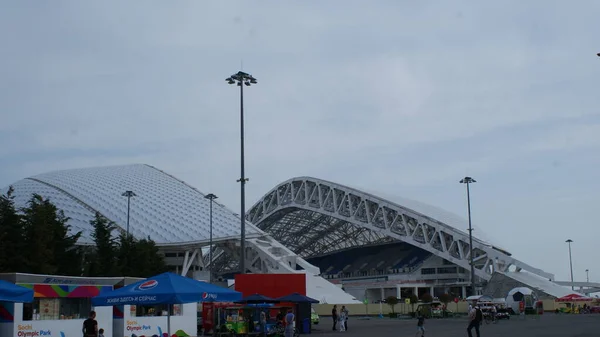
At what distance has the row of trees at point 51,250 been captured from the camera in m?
39.3

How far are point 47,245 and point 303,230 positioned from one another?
3488 inches

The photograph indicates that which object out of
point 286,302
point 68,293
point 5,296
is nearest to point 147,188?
point 286,302

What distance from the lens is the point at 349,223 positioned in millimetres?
114312

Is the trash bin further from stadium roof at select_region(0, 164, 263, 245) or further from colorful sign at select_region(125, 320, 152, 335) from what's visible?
stadium roof at select_region(0, 164, 263, 245)

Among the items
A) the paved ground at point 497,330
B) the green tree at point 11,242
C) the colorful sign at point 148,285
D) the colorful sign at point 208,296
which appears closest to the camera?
the colorful sign at point 148,285

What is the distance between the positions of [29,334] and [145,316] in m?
7.00

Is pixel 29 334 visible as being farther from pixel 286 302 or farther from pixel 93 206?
pixel 93 206

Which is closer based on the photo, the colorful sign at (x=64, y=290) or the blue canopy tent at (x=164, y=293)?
the blue canopy tent at (x=164, y=293)

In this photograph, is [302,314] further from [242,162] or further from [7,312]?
[7,312]

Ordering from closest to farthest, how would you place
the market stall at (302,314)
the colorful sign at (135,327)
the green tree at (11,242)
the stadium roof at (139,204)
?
the colorful sign at (135,327)
the green tree at (11,242)
the market stall at (302,314)
the stadium roof at (139,204)

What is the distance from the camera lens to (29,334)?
27.0m

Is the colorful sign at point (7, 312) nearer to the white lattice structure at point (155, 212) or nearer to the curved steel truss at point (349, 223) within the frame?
the white lattice structure at point (155, 212)

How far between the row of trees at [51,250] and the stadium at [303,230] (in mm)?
22972

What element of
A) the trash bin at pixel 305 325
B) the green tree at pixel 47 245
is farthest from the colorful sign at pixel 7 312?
the trash bin at pixel 305 325
